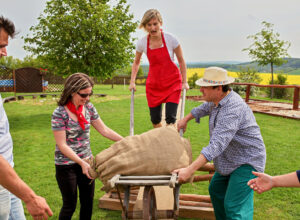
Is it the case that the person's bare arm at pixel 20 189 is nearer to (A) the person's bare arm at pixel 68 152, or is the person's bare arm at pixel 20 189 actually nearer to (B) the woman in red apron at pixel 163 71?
(A) the person's bare arm at pixel 68 152

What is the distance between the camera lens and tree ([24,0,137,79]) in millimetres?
12617

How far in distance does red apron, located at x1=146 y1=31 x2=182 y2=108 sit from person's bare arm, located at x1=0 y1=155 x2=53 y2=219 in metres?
2.97

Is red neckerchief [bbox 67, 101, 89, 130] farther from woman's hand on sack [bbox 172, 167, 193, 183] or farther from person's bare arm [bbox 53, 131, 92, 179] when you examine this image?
woman's hand on sack [bbox 172, 167, 193, 183]

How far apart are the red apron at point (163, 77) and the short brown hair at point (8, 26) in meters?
2.61

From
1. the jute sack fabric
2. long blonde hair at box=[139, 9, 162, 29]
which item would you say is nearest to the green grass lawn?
the jute sack fabric

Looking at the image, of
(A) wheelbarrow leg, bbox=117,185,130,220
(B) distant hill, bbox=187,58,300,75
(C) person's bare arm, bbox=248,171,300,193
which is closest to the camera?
(C) person's bare arm, bbox=248,171,300,193

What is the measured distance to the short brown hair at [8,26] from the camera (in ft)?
5.65

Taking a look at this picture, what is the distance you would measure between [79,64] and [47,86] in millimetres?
14534

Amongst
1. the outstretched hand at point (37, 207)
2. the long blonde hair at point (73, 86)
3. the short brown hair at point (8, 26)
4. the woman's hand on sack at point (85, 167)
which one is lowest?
the woman's hand on sack at point (85, 167)

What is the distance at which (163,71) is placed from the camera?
171 inches

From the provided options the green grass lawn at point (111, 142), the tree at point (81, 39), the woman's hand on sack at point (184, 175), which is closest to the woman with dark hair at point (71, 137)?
the woman's hand on sack at point (184, 175)

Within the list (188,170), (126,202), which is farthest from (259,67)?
(126,202)

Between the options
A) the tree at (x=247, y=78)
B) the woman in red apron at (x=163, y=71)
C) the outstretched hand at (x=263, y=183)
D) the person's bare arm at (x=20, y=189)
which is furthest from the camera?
the tree at (x=247, y=78)

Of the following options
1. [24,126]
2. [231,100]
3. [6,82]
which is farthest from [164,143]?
[6,82]
